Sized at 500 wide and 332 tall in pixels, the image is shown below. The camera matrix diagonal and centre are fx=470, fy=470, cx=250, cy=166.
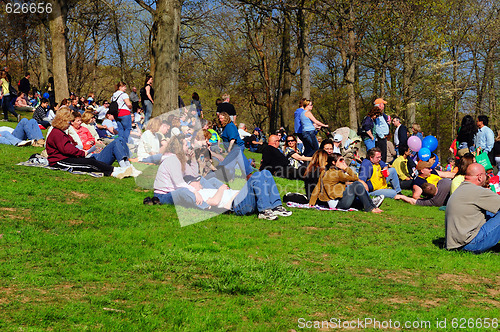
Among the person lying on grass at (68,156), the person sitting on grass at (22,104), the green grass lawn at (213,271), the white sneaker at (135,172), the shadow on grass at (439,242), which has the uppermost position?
the person sitting on grass at (22,104)

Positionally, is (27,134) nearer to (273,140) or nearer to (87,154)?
(87,154)

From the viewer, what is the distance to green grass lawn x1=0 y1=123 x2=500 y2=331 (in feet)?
13.6

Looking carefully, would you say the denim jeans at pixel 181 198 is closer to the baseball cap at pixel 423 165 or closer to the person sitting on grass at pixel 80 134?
the person sitting on grass at pixel 80 134

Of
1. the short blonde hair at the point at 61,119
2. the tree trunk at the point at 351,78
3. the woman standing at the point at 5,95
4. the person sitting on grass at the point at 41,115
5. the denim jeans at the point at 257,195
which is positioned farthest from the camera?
the tree trunk at the point at 351,78

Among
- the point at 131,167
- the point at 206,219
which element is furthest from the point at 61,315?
the point at 131,167

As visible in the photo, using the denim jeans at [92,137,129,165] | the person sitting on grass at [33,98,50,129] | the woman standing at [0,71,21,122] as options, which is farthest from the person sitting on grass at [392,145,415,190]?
the woman standing at [0,71,21,122]

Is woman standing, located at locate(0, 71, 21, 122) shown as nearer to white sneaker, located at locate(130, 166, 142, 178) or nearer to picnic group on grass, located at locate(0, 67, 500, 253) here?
picnic group on grass, located at locate(0, 67, 500, 253)

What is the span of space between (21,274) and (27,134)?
9.92m

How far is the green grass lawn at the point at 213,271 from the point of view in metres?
4.14

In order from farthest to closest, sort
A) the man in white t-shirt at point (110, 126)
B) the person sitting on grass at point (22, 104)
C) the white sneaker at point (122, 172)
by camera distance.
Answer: the person sitting on grass at point (22, 104), the man in white t-shirt at point (110, 126), the white sneaker at point (122, 172)

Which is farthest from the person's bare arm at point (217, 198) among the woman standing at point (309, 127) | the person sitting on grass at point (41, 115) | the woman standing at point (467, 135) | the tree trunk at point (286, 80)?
the tree trunk at point (286, 80)

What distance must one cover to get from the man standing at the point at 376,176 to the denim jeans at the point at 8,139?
31.4 ft

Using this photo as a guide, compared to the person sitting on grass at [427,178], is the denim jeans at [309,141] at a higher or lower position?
higher

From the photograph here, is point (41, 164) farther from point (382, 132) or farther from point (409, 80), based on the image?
point (409, 80)
